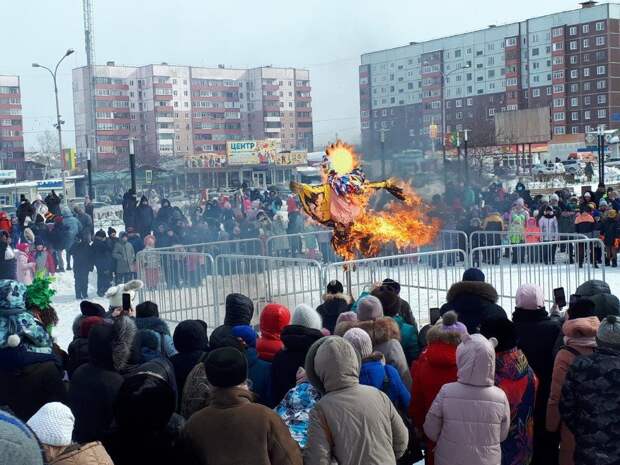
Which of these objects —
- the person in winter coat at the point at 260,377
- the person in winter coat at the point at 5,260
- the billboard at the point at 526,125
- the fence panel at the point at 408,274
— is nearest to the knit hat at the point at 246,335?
the person in winter coat at the point at 260,377

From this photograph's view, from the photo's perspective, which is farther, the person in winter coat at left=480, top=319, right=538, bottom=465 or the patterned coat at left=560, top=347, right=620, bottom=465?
the person in winter coat at left=480, top=319, right=538, bottom=465

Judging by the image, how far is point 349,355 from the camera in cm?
433

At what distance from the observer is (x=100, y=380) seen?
16.5ft

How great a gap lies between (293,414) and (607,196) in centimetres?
2102

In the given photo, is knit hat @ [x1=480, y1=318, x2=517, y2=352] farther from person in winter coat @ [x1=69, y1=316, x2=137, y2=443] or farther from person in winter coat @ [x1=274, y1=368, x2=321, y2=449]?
person in winter coat @ [x1=69, y1=316, x2=137, y2=443]

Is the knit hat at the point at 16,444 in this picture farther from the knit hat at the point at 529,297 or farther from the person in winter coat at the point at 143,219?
the person in winter coat at the point at 143,219

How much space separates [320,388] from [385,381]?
0.85 meters

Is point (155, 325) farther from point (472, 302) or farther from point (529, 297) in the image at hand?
point (529, 297)

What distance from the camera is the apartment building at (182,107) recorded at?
111000mm

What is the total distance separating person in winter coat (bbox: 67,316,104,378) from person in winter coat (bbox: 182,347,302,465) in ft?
7.74

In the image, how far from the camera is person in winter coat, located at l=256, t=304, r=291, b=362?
5.89 metres

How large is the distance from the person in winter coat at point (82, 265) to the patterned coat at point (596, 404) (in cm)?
1347

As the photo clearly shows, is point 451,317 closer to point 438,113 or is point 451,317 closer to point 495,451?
point 495,451

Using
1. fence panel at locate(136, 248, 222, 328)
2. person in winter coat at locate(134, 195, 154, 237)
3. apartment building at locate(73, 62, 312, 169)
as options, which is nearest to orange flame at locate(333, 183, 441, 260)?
fence panel at locate(136, 248, 222, 328)
